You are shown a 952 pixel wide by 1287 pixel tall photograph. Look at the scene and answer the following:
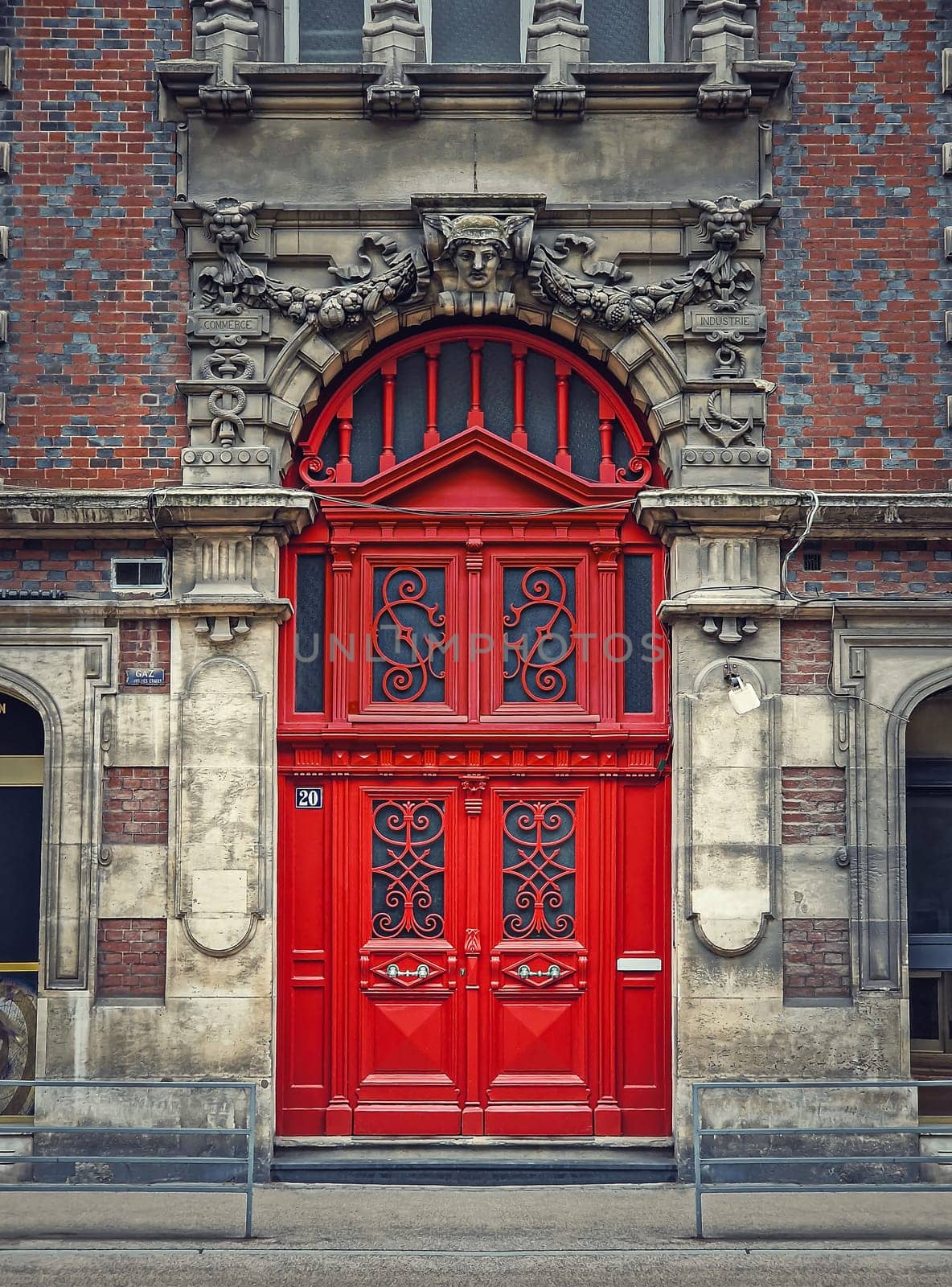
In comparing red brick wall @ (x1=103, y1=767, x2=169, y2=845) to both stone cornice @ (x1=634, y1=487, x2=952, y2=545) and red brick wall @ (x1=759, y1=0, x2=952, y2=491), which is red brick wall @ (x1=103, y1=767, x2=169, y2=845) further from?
red brick wall @ (x1=759, y1=0, x2=952, y2=491)

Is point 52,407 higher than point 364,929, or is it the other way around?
point 52,407

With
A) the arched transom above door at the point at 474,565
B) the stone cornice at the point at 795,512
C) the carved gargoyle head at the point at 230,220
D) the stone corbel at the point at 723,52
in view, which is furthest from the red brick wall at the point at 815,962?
the carved gargoyle head at the point at 230,220

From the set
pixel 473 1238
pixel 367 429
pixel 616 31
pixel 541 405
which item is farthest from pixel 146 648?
pixel 616 31

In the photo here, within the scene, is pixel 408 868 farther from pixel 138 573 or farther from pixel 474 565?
pixel 138 573

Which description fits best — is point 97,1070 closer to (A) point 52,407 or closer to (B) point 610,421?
(A) point 52,407

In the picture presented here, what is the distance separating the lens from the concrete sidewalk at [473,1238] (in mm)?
9445

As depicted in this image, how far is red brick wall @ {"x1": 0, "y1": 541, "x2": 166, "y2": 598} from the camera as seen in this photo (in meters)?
12.1

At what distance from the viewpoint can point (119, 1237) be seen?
1008 centimetres

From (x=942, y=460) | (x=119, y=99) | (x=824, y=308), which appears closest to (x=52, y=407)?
(x=119, y=99)

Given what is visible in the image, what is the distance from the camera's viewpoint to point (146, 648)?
473 inches

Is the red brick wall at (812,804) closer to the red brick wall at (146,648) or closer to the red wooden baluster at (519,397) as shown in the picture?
the red wooden baluster at (519,397)

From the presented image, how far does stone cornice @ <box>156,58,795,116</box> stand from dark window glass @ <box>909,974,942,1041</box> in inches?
258

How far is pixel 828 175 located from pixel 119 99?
5341mm

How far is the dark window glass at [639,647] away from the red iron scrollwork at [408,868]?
166cm
